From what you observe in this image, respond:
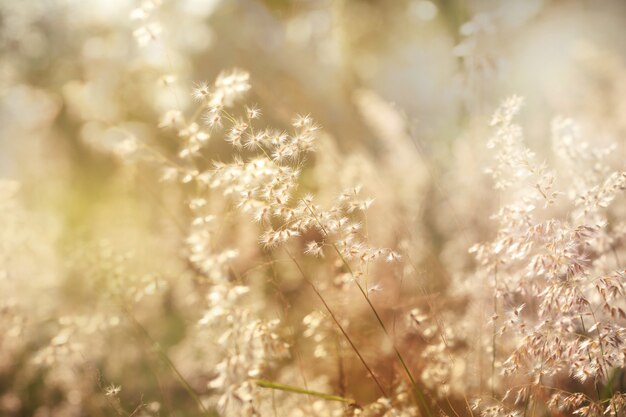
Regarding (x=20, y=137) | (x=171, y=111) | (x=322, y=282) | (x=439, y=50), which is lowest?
(x=322, y=282)

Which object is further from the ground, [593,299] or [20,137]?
[20,137]

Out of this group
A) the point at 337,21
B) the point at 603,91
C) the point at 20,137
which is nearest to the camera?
the point at 603,91

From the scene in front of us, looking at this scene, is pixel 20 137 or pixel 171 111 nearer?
pixel 171 111

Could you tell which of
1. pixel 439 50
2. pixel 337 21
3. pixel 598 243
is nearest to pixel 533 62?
pixel 439 50

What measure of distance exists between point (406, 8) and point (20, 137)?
4.40m

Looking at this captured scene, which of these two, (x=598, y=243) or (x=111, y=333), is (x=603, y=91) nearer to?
(x=598, y=243)

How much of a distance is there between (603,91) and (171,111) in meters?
3.74

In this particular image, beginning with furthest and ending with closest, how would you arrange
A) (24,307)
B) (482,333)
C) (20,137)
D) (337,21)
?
(337,21), (20,137), (24,307), (482,333)

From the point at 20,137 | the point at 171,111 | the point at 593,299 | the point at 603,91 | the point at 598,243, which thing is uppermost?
the point at 20,137

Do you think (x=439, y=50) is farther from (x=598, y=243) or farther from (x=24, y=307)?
(x=24, y=307)

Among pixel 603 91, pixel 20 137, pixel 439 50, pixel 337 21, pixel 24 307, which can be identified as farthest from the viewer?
pixel 337 21

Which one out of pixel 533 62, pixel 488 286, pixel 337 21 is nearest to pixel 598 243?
pixel 488 286

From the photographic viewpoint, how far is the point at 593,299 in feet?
5.40

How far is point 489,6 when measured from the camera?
4.16 meters
